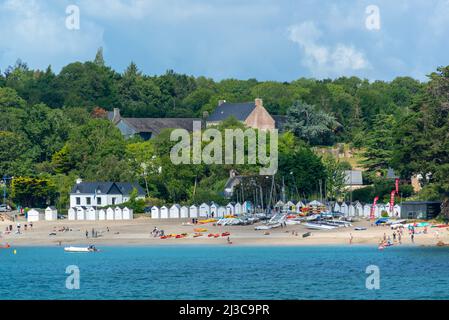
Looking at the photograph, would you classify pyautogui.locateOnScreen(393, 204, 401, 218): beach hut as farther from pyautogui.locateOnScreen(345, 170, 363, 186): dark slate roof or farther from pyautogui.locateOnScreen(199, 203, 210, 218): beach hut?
pyautogui.locateOnScreen(345, 170, 363, 186): dark slate roof

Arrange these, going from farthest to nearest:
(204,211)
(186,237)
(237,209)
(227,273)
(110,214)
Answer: (237,209) < (204,211) < (110,214) < (186,237) < (227,273)

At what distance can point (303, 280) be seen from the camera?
3063 inches

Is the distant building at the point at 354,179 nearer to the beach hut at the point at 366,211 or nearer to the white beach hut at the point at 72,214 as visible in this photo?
the beach hut at the point at 366,211

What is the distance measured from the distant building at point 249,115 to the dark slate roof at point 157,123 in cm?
382

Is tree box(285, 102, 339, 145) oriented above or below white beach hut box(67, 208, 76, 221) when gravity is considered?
above

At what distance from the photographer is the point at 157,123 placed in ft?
570

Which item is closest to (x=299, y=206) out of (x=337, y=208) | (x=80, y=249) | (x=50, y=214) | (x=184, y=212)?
(x=337, y=208)

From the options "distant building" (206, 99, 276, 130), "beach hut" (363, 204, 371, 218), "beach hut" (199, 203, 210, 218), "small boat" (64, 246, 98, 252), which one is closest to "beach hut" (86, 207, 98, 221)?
"beach hut" (199, 203, 210, 218)

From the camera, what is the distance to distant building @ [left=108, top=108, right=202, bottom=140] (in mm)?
170500

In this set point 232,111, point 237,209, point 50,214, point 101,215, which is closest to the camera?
point 50,214

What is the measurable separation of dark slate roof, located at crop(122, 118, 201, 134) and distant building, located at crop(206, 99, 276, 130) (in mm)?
3815

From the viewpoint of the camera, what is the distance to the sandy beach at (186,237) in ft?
331

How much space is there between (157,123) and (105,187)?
146ft

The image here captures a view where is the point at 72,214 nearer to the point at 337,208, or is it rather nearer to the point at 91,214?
the point at 91,214
